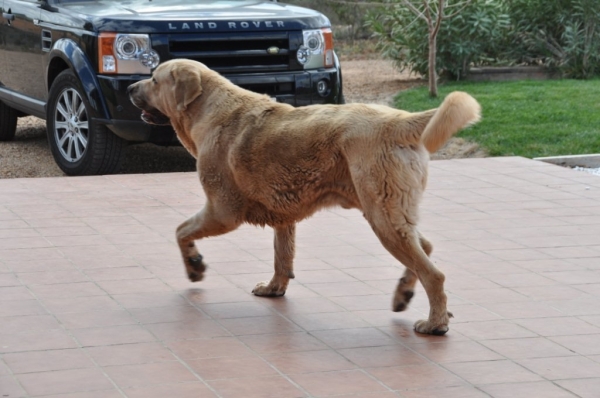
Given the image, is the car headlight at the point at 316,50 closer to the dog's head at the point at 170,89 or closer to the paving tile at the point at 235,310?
the dog's head at the point at 170,89

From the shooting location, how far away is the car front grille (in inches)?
380

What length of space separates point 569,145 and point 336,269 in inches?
229

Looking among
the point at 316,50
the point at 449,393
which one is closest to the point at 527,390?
the point at 449,393

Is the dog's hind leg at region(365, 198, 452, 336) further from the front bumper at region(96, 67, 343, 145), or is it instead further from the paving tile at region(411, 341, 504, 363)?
the front bumper at region(96, 67, 343, 145)

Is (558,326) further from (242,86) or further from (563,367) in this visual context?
(242,86)

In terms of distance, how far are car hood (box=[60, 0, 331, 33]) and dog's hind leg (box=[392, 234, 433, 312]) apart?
477 cm

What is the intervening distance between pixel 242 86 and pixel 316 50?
92 centimetres

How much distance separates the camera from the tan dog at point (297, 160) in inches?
202

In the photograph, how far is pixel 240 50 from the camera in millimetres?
9875

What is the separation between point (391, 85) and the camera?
17375 millimetres

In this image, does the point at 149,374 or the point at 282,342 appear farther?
the point at 282,342

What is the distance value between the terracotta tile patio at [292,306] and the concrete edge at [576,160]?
2073mm

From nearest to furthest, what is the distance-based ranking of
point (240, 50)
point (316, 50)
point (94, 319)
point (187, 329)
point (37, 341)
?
point (37, 341) < point (187, 329) < point (94, 319) < point (240, 50) < point (316, 50)

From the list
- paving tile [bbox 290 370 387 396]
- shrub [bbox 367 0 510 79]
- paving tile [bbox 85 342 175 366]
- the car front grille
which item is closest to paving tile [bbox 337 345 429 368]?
paving tile [bbox 290 370 387 396]
